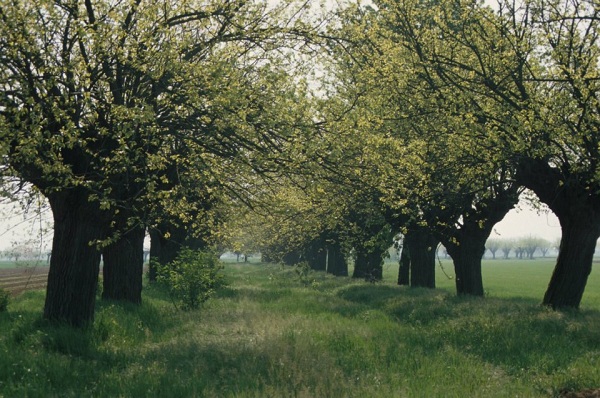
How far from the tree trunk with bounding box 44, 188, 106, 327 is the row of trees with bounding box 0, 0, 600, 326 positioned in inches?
1.2

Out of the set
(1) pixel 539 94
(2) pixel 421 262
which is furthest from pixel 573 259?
(2) pixel 421 262

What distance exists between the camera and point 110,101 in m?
12.3

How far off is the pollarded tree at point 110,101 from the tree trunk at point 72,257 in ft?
0.08

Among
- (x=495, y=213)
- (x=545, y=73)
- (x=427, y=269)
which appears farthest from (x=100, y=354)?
(x=427, y=269)

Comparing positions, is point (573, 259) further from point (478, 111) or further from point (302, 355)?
point (302, 355)

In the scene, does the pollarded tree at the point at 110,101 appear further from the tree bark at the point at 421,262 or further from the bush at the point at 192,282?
the tree bark at the point at 421,262

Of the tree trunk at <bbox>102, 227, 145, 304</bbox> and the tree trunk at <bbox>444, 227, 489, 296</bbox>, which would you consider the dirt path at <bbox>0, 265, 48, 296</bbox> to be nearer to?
the tree trunk at <bbox>102, 227, 145, 304</bbox>

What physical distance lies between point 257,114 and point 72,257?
17.6ft

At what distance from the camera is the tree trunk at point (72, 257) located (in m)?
13.4

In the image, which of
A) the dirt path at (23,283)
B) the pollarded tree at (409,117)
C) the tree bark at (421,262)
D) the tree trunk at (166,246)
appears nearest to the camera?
the pollarded tree at (409,117)

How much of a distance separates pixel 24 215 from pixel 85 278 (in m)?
2.03

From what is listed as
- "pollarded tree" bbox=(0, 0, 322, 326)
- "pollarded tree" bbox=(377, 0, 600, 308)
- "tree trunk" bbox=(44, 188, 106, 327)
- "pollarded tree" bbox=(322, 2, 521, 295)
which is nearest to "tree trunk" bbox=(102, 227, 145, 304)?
"pollarded tree" bbox=(0, 0, 322, 326)

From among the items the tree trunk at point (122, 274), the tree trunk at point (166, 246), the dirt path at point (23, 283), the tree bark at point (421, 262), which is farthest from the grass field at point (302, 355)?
the tree trunk at point (166, 246)

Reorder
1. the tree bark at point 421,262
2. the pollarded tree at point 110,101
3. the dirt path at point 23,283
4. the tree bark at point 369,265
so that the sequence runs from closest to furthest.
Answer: the pollarded tree at point 110,101
the tree bark at point 421,262
the dirt path at point 23,283
the tree bark at point 369,265
